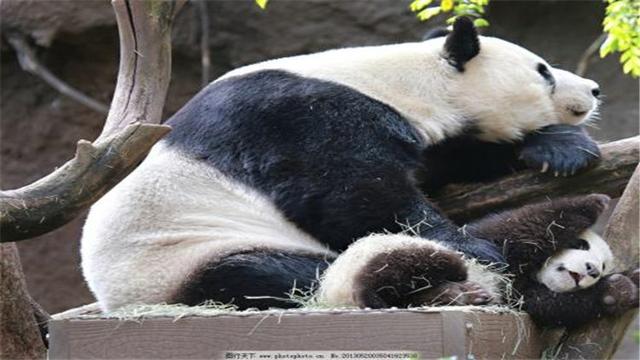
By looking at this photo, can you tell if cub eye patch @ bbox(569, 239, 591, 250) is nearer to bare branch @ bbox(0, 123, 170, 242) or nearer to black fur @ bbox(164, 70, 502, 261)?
black fur @ bbox(164, 70, 502, 261)

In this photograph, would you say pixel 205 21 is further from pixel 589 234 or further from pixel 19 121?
pixel 589 234

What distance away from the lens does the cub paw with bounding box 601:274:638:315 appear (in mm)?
3053

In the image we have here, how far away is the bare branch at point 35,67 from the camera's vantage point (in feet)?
22.8

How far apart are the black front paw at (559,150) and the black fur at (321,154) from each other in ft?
1.64

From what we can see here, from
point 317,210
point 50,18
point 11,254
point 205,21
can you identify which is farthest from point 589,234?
point 50,18

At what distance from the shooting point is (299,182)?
131 inches

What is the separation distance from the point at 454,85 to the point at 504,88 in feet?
0.77

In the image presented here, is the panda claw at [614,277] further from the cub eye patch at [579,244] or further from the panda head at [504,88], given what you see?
the panda head at [504,88]

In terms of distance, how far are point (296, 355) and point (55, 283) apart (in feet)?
16.3

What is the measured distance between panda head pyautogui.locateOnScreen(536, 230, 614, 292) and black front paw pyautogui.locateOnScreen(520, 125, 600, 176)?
0.42 m

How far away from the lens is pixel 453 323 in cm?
256

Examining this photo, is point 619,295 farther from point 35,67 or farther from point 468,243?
point 35,67

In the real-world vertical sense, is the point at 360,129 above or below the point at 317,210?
above

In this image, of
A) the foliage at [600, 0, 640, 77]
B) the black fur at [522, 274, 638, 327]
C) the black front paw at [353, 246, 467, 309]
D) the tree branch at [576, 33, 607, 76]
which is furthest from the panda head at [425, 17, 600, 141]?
the tree branch at [576, 33, 607, 76]
